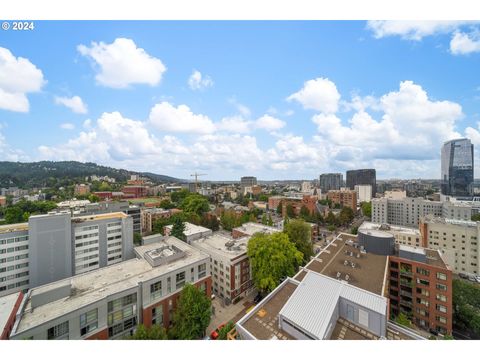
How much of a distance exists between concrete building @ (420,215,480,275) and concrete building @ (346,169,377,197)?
172 ft

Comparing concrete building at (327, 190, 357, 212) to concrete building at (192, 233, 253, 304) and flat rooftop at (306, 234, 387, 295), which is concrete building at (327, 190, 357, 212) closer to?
flat rooftop at (306, 234, 387, 295)

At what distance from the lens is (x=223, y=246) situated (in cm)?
1344

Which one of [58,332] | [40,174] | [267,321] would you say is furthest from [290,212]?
[40,174]

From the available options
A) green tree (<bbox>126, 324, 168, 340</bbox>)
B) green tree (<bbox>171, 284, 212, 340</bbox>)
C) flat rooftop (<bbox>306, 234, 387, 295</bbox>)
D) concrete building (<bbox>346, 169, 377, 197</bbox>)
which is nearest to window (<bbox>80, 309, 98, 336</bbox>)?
green tree (<bbox>126, 324, 168, 340</bbox>)

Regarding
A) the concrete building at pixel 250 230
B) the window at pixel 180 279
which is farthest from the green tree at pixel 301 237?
the window at pixel 180 279

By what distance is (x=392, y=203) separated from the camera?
30625 mm

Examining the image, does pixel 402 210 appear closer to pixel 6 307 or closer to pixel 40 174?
pixel 6 307

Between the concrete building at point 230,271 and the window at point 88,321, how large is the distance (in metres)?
6.51

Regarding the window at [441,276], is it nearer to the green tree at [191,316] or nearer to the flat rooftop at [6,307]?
the green tree at [191,316]

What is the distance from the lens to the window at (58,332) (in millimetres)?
5923

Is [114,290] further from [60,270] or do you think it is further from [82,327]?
[60,270]

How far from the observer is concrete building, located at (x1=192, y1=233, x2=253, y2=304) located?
11367 mm

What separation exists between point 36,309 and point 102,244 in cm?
798

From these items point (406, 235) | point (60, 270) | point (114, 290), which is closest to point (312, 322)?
point (114, 290)
